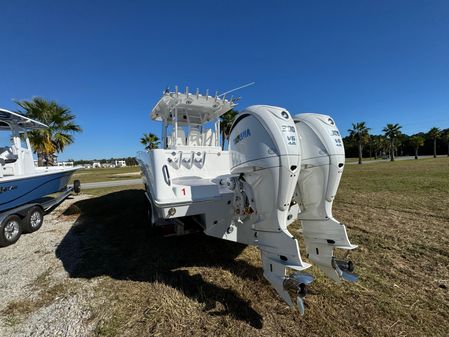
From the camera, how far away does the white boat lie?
4789 mm

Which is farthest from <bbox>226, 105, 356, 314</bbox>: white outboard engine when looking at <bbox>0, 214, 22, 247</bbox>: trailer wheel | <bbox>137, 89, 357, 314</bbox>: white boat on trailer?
<bbox>0, 214, 22, 247</bbox>: trailer wheel

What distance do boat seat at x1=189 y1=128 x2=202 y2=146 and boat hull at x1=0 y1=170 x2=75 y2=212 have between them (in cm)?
397

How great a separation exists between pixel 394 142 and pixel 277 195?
6827cm

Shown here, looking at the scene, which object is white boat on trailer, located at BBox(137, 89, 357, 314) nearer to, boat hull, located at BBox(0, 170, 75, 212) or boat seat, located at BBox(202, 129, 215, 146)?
boat seat, located at BBox(202, 129, 215, 146)

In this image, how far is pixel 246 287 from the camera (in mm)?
2850

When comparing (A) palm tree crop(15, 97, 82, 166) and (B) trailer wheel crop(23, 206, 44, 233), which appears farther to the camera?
(A) palm tree crop(15, 97, 82, 166)

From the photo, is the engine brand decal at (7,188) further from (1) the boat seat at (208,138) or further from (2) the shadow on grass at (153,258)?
(1) the boat seat at (208,138)

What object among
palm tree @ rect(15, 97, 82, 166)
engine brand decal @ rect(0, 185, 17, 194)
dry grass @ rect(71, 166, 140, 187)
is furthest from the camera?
dry grass @ rect(71, 166, 140, 187)

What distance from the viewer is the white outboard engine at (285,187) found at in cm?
224

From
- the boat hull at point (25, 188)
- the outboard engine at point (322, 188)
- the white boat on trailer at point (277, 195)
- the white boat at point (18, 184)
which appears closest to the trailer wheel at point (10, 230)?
the white boat at point (18, 184)

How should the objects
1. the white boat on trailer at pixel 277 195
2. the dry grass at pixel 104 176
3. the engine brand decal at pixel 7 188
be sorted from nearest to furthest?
the white boat on trailer at pixel 277 195 < the engine brand decal at pixel 7 188 < the dry grass at pixel 104 176

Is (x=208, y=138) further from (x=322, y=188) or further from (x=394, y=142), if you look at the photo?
(x=394, y=142)

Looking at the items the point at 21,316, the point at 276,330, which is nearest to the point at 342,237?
the point at 276,330

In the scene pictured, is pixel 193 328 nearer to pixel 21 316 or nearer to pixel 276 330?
pixel 276 330
